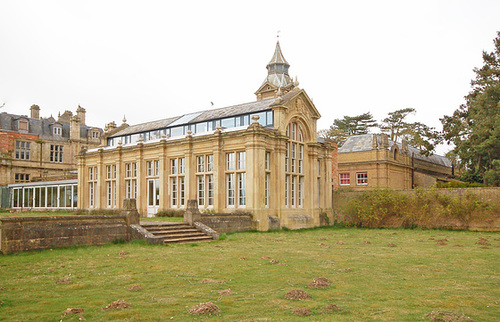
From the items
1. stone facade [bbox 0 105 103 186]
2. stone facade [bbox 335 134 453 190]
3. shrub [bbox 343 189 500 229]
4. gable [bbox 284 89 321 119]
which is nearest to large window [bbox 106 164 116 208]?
gable [bbox 284 89 321 119]

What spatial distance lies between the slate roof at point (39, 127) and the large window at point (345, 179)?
116 ft

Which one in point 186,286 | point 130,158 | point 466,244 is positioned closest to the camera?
point 186,286

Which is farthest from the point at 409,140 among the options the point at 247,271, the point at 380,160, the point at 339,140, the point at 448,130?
the point at 247,271

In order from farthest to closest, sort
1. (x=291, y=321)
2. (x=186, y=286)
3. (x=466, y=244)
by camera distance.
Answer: (x=466, y=244) → (x=186, y=286) → (x=291, y=321)

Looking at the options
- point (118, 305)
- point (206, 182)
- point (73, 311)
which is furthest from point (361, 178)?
point (73, 311)

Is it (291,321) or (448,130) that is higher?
(448,130)

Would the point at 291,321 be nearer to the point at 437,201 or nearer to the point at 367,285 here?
the point at 367,285

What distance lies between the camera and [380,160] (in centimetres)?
4009

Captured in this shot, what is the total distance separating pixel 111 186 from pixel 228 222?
1373 centimetres

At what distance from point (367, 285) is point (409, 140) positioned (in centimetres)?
5311

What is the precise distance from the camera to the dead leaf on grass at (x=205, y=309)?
683 centimetres

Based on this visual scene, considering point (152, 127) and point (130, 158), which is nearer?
point (130, 158)

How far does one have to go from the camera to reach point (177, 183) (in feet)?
88.2

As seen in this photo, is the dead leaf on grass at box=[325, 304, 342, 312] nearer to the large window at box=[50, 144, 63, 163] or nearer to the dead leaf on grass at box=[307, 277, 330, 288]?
the dead leaf on grass at box=[307, 277, 330, 288]
